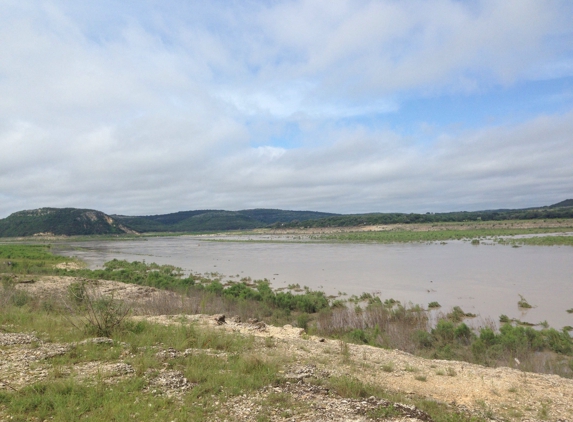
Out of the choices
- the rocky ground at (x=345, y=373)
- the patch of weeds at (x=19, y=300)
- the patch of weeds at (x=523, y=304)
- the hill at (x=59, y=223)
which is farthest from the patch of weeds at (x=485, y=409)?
the hill at (x=59, y=223)

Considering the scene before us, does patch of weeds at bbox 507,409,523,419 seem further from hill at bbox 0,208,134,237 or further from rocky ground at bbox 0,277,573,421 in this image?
hill at bbox 0,208,134,237

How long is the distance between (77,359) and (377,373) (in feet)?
18.2

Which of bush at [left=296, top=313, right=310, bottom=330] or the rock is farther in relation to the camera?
bush at [left=296, top=313, right=310, bottom=330]

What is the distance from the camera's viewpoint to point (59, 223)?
139875 mm

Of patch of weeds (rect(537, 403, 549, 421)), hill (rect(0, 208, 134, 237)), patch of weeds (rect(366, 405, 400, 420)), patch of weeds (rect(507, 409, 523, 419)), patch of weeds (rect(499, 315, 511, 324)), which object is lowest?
patch of weeds (rect(499, 315, 511, 324))

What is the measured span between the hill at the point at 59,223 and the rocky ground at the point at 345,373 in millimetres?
147183

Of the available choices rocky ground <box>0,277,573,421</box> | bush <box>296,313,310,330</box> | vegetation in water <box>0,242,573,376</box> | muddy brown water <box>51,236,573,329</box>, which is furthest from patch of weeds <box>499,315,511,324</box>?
bush <box>296,313,310,330</box>

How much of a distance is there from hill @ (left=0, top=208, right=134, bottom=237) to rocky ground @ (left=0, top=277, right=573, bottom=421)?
14718 centimetres

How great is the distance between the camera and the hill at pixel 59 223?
5310 inches

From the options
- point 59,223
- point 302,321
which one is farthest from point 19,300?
point 59,223

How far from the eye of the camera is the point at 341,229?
397ft

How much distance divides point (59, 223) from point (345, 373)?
160 m

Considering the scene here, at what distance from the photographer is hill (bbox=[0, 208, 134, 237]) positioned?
135 metres

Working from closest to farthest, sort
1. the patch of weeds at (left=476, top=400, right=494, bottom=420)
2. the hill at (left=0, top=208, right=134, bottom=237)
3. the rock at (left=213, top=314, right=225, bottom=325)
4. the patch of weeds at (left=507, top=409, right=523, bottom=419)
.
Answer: the patch of weeds at (left=476, top=400, right=494, bottom=420)
the patch of weeds at (left=507, top=409, right=523, bottom=419)
the rock at (left=213, top=314, right=225, bottom=325)
the hill at (left=0, top=208, right=134, bottom=237)
